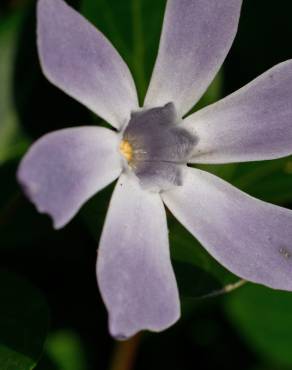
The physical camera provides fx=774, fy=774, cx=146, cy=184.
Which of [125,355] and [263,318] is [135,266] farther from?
[263,318]

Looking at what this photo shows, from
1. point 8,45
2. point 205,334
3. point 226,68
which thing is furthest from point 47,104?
point 205,334

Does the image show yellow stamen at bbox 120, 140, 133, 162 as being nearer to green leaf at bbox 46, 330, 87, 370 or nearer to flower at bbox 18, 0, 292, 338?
flower at bbox 18, 0, 292, 338

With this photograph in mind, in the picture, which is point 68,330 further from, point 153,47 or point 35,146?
point 35,146

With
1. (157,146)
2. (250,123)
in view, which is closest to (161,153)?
(157,146)

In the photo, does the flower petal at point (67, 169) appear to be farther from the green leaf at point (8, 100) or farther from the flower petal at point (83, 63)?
the green leaf at point (8, 100)

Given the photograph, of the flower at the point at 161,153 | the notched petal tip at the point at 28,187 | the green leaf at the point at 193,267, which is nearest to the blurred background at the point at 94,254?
the green leaf at the point at 193,267
